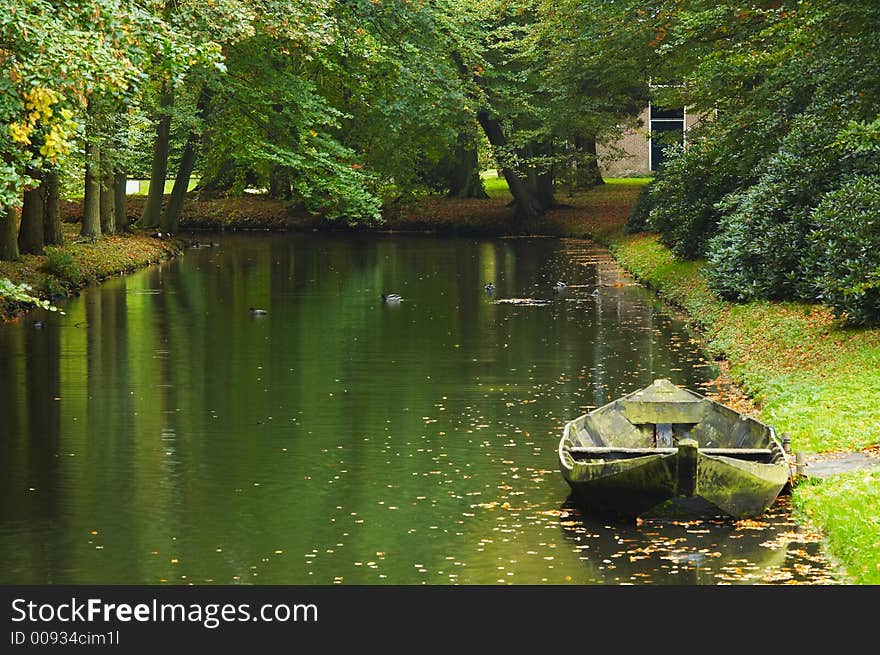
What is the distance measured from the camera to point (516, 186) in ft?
208

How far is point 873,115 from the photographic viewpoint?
24.1 metres

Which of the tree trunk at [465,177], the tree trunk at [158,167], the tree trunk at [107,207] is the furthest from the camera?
the tree trunk at [465,177]

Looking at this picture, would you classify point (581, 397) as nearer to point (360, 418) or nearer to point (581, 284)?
point (360, 418)

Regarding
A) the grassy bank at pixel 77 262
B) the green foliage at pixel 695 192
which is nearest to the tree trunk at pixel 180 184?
the grassy bank at pixel 77 262

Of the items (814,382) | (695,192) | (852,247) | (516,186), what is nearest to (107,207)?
(516,186)

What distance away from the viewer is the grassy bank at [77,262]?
34.3 meters

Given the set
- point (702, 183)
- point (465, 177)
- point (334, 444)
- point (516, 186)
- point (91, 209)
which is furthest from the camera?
point (465, 177)

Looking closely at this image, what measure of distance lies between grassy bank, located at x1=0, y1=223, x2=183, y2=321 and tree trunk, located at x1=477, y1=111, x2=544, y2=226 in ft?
45.5

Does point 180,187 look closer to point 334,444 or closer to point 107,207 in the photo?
point 107,207

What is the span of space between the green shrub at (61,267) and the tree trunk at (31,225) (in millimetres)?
1102

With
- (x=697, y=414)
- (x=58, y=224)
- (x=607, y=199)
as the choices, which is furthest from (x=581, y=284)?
(x=607, y=199)

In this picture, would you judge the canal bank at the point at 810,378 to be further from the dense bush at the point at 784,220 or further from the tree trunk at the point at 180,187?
the tree trunk at the point at 180,187

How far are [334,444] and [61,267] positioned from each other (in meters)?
20.5

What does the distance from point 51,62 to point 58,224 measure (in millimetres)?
26143
